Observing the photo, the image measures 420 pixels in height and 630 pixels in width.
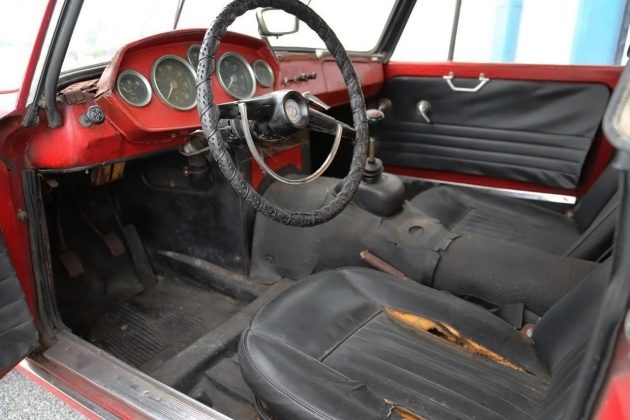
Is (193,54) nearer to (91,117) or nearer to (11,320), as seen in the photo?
(91,117)

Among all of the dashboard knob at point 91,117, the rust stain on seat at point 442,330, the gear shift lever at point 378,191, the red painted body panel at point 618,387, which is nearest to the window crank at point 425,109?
the gear shift lever at point 378,191

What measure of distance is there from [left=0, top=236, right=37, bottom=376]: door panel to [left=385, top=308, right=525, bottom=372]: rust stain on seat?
0.92 meters

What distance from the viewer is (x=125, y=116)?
4.29ft

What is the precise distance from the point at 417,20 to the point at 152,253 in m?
1.72

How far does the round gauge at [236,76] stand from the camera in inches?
64.0

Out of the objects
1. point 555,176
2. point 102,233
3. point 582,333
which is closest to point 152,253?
point 102,233

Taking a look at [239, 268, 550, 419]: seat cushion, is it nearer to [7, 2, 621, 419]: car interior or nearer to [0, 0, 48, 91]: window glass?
[7, 2, 621, 419]: car interior

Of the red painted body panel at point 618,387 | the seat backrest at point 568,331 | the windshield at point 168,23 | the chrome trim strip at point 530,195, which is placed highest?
the windshield at point 168,23

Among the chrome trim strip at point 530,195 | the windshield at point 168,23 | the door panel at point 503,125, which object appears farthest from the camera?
the chrome trim strip at point 530,195

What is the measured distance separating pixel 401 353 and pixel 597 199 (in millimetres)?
1122

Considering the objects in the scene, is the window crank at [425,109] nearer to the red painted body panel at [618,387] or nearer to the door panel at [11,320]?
the door panel at [11,320]

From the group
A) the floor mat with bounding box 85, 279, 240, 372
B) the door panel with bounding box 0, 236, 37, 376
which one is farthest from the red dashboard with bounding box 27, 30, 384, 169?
the floor mat with bounding box 85, 279, 240, 372

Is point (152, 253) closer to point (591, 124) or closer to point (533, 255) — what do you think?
point (533, 255)

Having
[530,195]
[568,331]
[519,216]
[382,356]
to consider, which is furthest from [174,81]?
[530,195]
